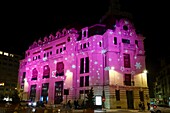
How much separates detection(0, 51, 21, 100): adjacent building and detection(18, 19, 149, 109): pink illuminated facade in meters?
53.5

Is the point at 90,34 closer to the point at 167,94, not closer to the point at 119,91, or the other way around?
the point at 119,91

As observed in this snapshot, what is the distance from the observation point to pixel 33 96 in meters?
63.5

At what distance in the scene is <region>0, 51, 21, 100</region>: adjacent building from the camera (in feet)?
349

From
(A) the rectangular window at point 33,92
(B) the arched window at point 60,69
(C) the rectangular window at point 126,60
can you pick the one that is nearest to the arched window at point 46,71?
(B) the arched window at point 60,69

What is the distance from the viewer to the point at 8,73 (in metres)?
109

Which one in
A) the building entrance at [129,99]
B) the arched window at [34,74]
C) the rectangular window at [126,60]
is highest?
the rectangular window at [126,60]

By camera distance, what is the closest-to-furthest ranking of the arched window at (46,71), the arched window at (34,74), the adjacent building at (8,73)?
1. the arched window at (46,71)
2. the arched window at (34,74)
3. the adjacent building at (8,73)

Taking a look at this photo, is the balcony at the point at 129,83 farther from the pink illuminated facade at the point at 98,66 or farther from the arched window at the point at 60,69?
the arched window at the point at 60,69

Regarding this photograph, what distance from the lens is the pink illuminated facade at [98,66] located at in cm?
4528

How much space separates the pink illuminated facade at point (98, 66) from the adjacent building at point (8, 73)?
53.5 metres

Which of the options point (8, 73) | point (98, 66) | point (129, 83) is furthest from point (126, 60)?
point (8, 73)

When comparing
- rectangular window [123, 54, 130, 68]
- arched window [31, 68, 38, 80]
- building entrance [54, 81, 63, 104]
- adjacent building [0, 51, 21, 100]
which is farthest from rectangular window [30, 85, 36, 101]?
adjacent building [0, 51, 21, 100]

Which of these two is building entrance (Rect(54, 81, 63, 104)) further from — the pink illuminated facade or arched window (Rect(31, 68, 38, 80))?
arched window (Rect(31, 68, 38, 80))

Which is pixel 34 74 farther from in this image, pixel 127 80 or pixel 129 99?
pixel 129 99
